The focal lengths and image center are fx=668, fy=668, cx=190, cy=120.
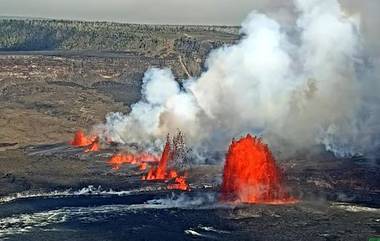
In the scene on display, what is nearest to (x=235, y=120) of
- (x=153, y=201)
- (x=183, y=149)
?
(x=183, y=149)

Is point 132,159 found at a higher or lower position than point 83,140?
lower

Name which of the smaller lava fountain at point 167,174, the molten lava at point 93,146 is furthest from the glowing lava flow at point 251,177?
the molten lava at point 93,146

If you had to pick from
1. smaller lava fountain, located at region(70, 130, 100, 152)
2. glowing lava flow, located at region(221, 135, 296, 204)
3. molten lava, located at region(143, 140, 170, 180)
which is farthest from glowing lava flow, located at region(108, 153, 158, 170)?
glowing lava flow, located at region(221, 135, 296, 204)

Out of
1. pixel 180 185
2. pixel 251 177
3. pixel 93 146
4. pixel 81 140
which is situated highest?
pixel 81 140

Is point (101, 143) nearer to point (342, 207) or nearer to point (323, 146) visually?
point (323, 146)

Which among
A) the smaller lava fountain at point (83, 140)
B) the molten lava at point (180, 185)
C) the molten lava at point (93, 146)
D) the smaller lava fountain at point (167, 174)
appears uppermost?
the smaller lava fountain at point (83, 140)

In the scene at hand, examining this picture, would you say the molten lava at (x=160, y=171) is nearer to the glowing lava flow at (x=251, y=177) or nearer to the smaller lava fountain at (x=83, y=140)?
the glowing lava flow at (x=251, y=177)

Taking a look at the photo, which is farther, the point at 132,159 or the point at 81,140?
the point at 81,140

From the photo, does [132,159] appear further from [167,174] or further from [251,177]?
[251,177]

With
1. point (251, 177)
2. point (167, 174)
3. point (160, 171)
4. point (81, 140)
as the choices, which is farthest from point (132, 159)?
point (251, 177)
